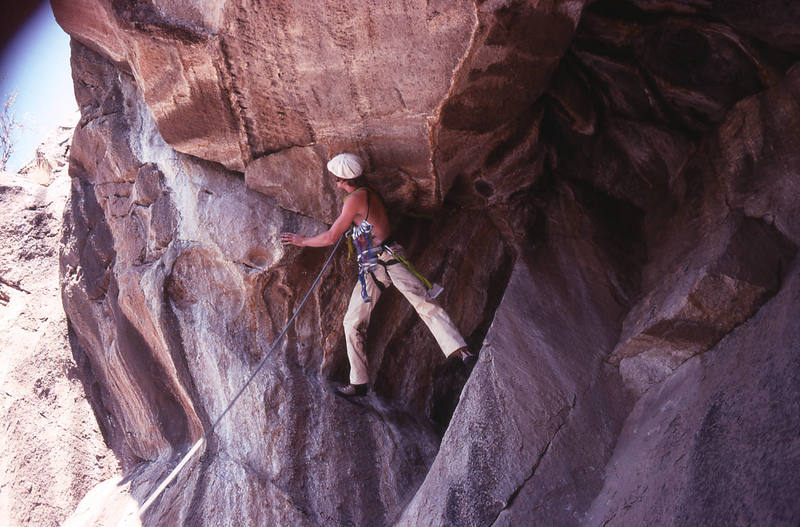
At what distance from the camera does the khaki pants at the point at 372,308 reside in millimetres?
4211

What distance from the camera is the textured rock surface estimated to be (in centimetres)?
554

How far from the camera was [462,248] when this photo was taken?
5.03m

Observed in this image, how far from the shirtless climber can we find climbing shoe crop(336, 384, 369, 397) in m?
0.09

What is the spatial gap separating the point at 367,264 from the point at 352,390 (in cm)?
102

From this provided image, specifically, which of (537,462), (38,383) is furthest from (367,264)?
(38,383)

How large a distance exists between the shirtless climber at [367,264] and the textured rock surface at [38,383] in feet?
11.2

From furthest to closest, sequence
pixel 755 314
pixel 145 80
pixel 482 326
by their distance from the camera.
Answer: pixel 482 326 → pixel 145 80 → pixel 755 314

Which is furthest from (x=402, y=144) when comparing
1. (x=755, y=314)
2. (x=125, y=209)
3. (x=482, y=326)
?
(x=125, y=209)

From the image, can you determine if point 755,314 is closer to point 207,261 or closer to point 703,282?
point 703,282

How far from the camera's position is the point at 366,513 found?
13.4 ft

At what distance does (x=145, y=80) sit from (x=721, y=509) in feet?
14.7

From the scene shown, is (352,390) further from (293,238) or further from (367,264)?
(293,238)

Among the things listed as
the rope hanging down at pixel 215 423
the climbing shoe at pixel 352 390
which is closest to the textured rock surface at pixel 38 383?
the rope hanging down at pixel 215 423

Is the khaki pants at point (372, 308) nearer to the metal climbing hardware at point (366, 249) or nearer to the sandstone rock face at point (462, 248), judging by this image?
the metal climbing hardware at point (366, 249)
